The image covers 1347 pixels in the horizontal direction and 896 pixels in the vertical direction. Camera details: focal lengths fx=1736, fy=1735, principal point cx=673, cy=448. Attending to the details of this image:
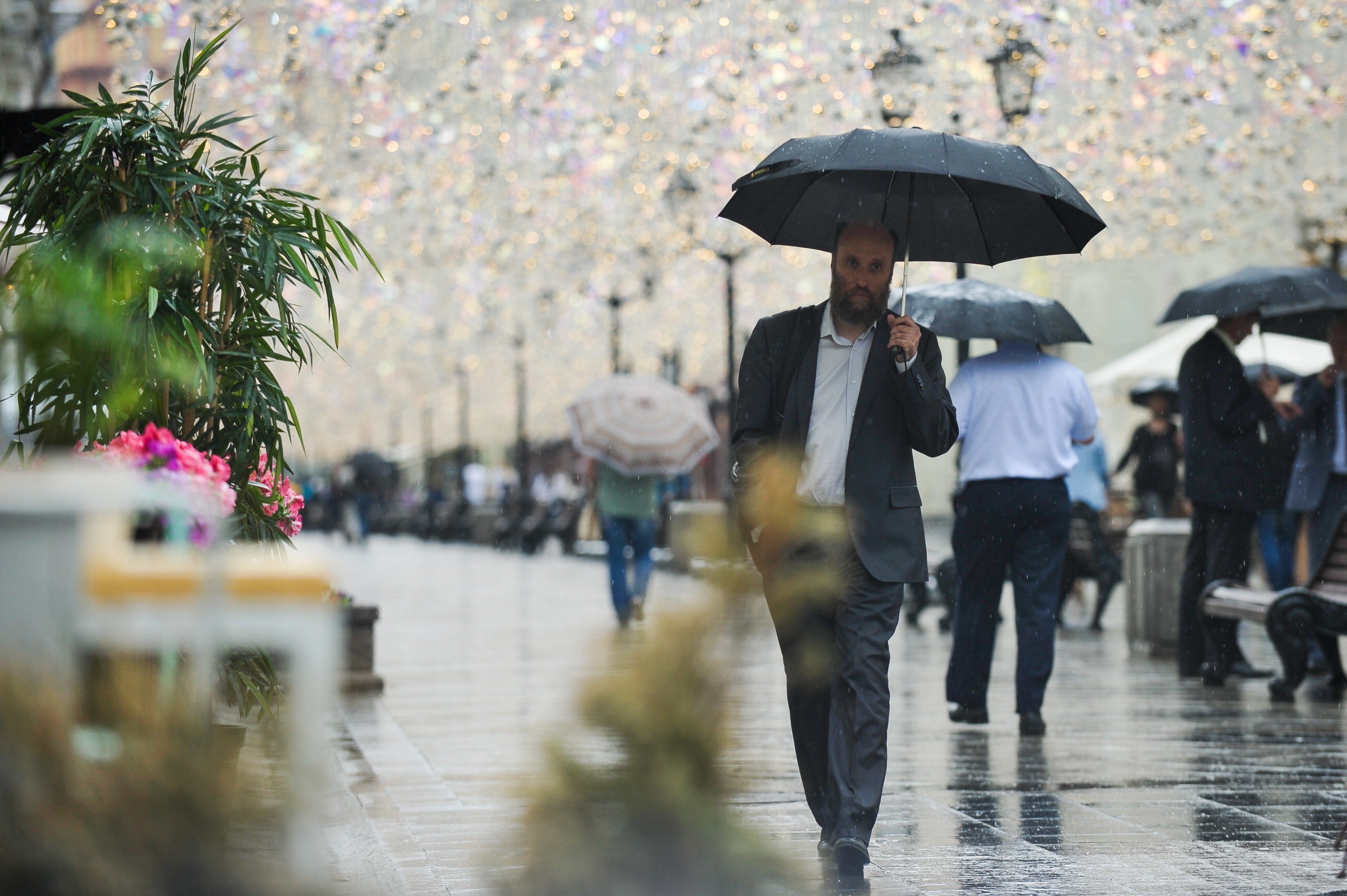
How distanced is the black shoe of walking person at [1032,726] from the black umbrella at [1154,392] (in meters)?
8.75

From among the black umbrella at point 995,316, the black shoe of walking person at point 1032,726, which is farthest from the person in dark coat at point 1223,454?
the black shoe of walking person at point 1032,726

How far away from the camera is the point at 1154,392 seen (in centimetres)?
1677

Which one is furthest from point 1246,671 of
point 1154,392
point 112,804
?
point 112,804

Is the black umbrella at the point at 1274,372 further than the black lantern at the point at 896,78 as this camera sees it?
Yes

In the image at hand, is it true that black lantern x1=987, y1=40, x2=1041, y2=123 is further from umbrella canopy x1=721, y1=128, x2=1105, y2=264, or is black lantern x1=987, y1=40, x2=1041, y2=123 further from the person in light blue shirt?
umbrella canopy x1=721, y1=128, x2=1105, y2=264

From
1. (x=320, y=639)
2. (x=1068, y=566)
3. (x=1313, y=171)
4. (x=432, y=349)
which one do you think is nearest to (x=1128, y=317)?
(x=432, y=349)

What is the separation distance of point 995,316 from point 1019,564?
1.35m

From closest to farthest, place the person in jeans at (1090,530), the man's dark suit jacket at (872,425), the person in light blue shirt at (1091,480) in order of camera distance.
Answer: the man's dark suit jacket at (872,425) < the person in jeans at (1090,530) < the person in light blue shirt at (1091,480)

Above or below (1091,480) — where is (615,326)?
above

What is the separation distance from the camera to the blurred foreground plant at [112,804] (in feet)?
5.79

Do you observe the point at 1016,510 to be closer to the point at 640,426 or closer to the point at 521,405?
the point at 640,426

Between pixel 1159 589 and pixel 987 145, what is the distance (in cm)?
750

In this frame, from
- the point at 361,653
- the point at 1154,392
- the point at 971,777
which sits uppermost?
the point at 1154,392

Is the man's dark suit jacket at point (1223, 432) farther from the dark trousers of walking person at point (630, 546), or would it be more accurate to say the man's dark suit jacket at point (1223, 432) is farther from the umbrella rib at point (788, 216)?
the dark trousers of walking person at point (630, 546)
